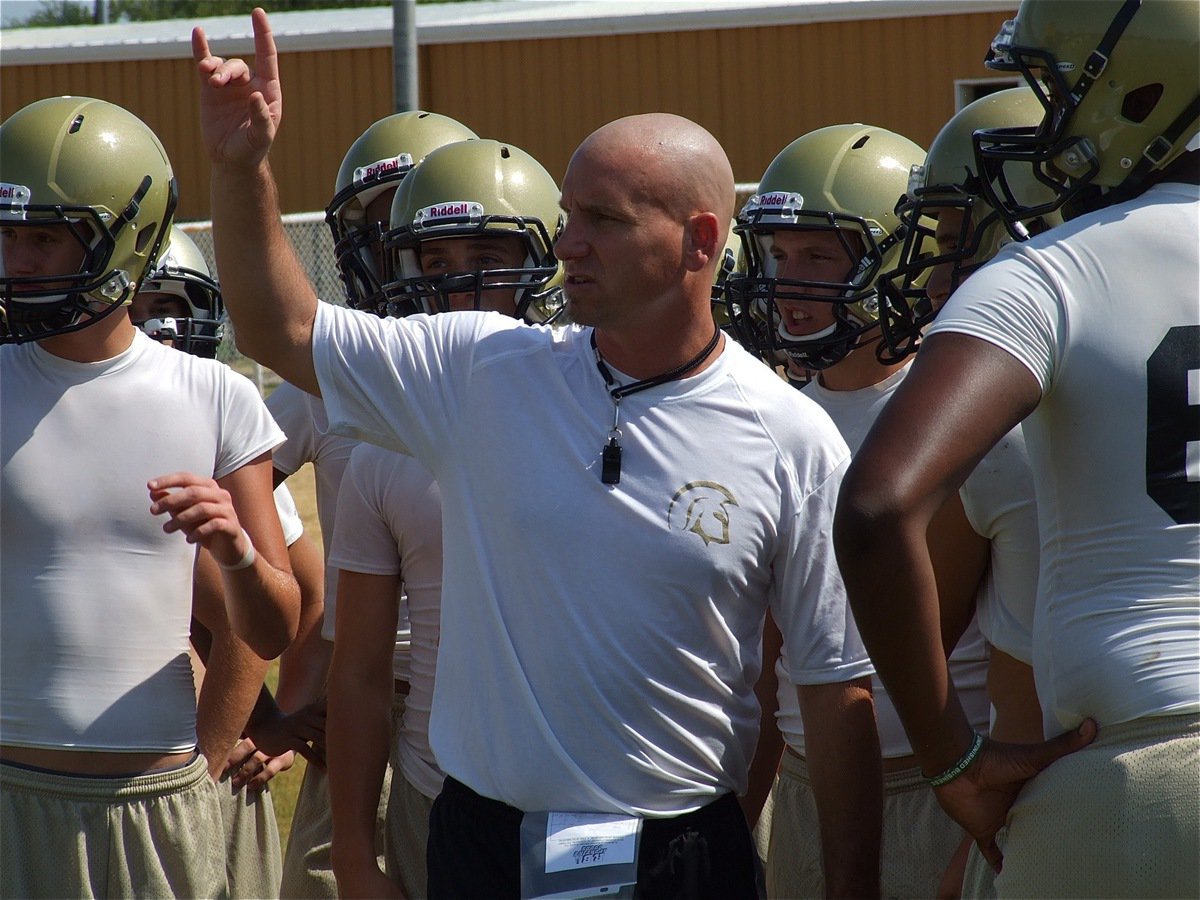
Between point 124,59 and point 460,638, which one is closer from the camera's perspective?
point 460,638

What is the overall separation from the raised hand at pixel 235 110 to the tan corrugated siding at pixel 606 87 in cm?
1637

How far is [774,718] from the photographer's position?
3662 mm

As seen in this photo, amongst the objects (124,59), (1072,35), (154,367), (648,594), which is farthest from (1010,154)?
(124,59)

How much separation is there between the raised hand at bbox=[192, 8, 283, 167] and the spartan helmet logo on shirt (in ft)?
3.25

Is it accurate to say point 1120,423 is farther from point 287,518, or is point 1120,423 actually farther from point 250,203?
point 287,518

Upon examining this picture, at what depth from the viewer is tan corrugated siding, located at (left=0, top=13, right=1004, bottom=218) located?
1870 centimetres

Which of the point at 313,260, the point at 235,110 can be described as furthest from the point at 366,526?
the point at 313,260

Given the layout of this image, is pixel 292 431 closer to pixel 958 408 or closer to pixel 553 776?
pixel 553 776

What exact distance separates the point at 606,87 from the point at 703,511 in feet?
57.6

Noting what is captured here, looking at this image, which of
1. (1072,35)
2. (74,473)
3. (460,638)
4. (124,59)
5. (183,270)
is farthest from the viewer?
(124,59)

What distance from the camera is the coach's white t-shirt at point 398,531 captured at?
3467mm

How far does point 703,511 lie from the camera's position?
272 centimetres

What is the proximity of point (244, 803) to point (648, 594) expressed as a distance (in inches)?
70.1

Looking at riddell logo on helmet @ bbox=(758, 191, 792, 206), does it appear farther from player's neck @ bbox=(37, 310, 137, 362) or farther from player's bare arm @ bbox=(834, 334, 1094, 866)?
player's bare arm @ bbox=(834, 334, 1094, 866)
